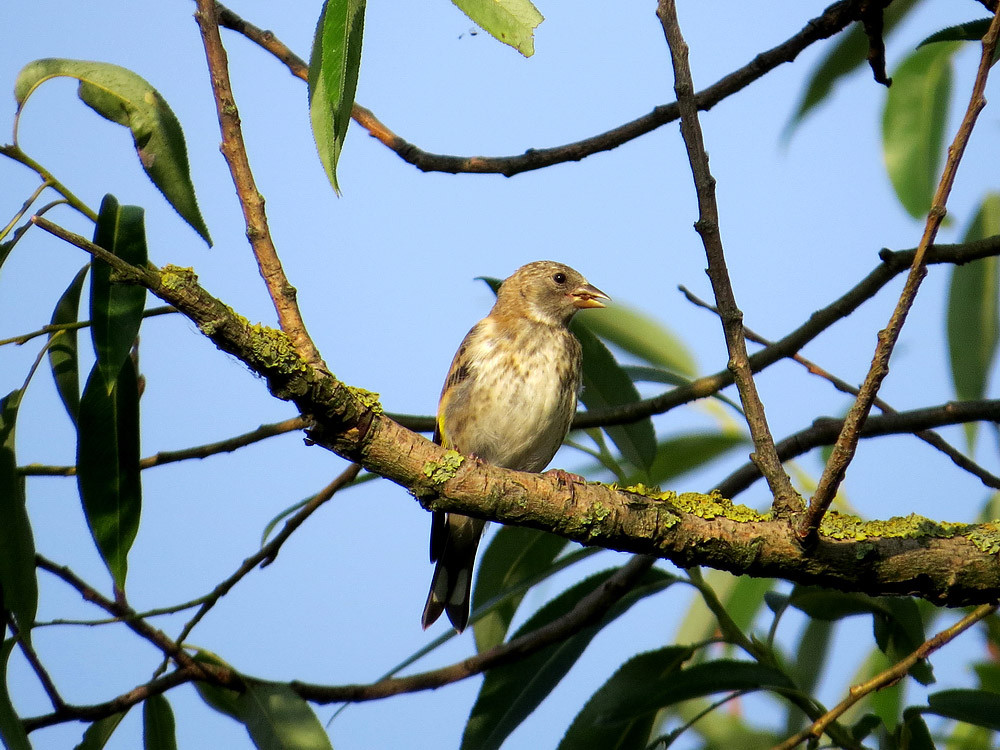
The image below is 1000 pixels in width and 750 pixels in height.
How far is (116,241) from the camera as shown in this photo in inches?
124

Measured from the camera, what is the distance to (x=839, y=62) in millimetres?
4941

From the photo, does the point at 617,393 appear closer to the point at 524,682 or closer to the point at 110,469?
the point at 524,682

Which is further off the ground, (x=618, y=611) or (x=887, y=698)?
(x=887, y=698)

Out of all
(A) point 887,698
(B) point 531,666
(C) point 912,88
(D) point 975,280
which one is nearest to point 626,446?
(B) point 531,666

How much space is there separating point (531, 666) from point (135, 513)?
1682 mm

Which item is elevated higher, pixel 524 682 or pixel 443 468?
pixel 524 682

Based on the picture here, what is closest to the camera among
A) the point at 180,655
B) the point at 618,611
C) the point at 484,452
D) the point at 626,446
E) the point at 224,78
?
the point at 224,78

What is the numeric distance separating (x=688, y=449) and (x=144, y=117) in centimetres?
304

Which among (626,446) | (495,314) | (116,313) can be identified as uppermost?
(495,314)

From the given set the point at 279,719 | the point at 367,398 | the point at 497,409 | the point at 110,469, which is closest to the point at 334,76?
the point at 367,398

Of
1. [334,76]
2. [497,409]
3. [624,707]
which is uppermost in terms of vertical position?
[497,409]

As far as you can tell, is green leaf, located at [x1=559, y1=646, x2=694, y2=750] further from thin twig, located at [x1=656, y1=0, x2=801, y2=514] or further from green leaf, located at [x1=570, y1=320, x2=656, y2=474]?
thin twig, located at [x1=656, y1=0, x2=801, y2=514]

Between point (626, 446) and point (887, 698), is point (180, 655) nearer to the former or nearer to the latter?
point (626, 446)

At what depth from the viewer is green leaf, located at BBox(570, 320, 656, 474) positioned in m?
4.47
